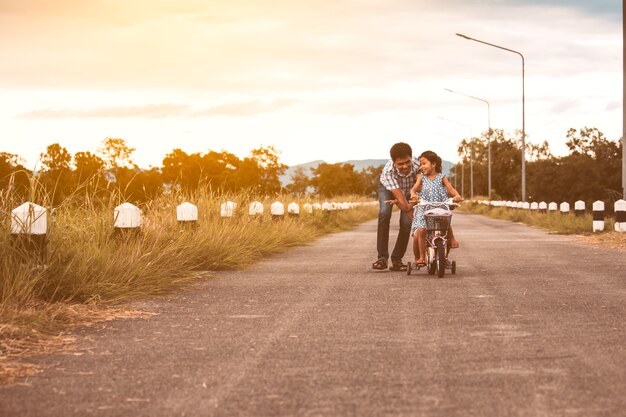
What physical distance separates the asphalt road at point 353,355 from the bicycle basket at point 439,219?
0.98m

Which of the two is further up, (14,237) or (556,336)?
(14,237)

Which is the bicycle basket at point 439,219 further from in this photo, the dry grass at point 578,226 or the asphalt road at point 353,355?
the dry grass at point 578,226

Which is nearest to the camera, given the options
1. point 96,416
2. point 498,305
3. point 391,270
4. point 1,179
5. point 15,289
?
point 96,416

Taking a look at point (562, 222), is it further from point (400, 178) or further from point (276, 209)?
point (400, 178)

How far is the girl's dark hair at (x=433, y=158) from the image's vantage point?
11.4 metres

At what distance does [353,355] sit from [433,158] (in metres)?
6.22

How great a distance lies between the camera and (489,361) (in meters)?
5.29

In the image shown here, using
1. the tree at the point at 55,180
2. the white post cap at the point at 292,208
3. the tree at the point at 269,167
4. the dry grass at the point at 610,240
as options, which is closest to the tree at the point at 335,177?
the tree at the point at 269,167

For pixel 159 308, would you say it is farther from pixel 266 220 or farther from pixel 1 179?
pixel 266 220

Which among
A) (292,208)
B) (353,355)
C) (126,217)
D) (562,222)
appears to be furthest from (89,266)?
(562,222)

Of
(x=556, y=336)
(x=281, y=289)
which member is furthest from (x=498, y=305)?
(x=281, y=289)

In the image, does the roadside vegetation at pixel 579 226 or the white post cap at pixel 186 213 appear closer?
the white post cap at pixel 186 213

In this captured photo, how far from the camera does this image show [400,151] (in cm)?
1155

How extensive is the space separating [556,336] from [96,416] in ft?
10.8
